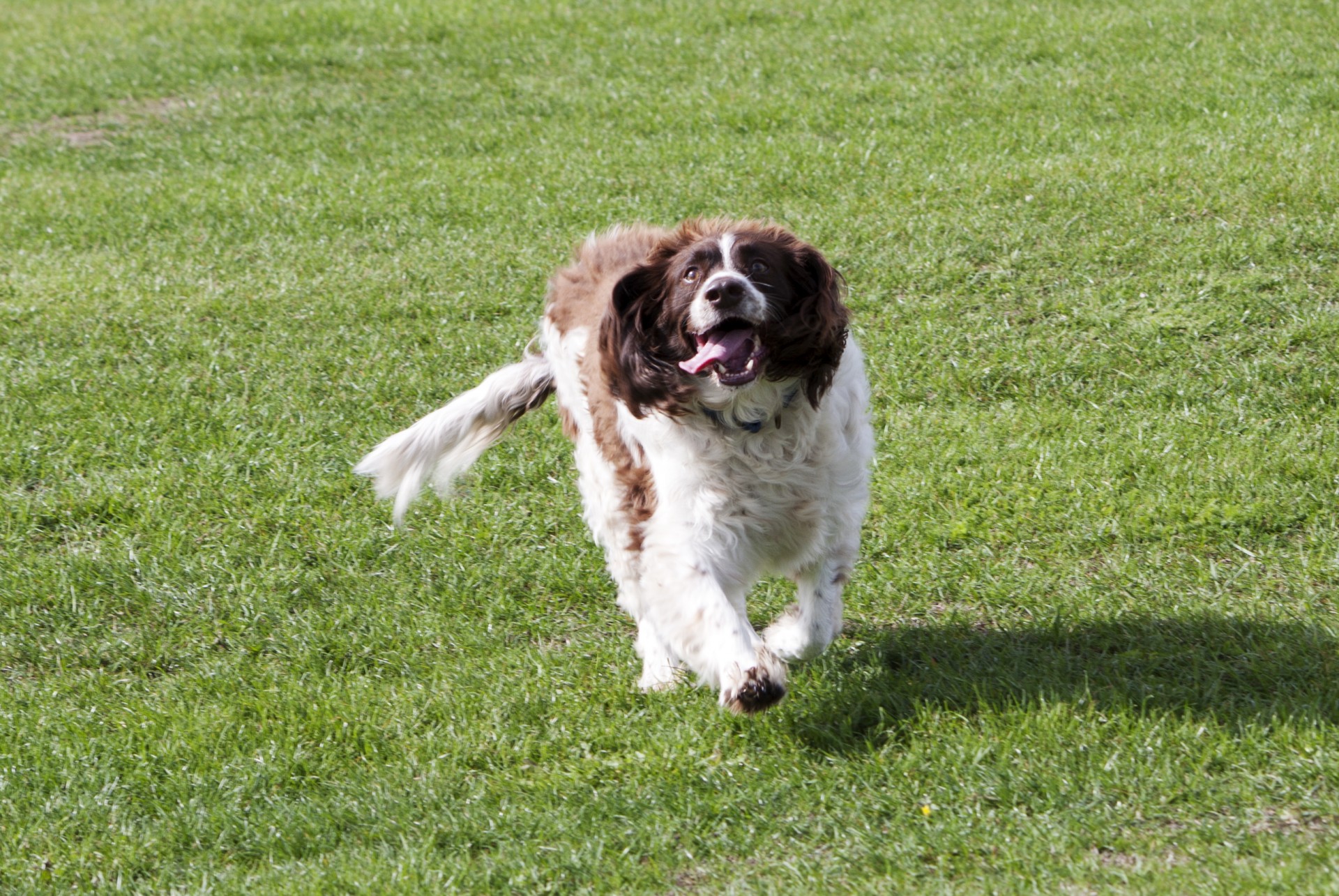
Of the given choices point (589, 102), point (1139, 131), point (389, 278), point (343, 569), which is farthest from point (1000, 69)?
point (343, 569)

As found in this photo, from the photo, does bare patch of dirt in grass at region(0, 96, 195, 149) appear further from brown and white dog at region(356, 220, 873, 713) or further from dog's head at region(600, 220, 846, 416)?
dog's head at region(600, 220, 846, 416)

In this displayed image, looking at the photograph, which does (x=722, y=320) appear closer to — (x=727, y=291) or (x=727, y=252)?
(x=727, y=291)

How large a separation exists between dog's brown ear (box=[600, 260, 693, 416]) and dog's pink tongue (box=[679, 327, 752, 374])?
0.27ft

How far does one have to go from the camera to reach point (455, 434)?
533 cm

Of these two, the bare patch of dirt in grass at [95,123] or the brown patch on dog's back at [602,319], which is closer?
the brown patch on dog's back at [602,319]

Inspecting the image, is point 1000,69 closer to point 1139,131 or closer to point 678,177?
point 1139,131

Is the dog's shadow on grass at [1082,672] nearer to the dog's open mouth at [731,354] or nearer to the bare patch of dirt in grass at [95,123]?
the dog's open mouth at [731,354]

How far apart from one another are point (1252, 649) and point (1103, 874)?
1.30 meters

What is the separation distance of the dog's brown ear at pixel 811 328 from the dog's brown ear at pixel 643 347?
0.30 m

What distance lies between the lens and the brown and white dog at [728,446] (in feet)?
13.5

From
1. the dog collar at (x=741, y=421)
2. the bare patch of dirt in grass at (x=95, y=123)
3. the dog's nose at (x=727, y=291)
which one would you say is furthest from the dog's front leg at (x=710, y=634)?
the bare patch of dirt in grass at (x=95, y=123)

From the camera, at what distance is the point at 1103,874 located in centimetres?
340

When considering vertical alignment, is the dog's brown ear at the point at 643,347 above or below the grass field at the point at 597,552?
above

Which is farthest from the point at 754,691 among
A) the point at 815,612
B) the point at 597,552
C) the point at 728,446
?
the point at 597,552
